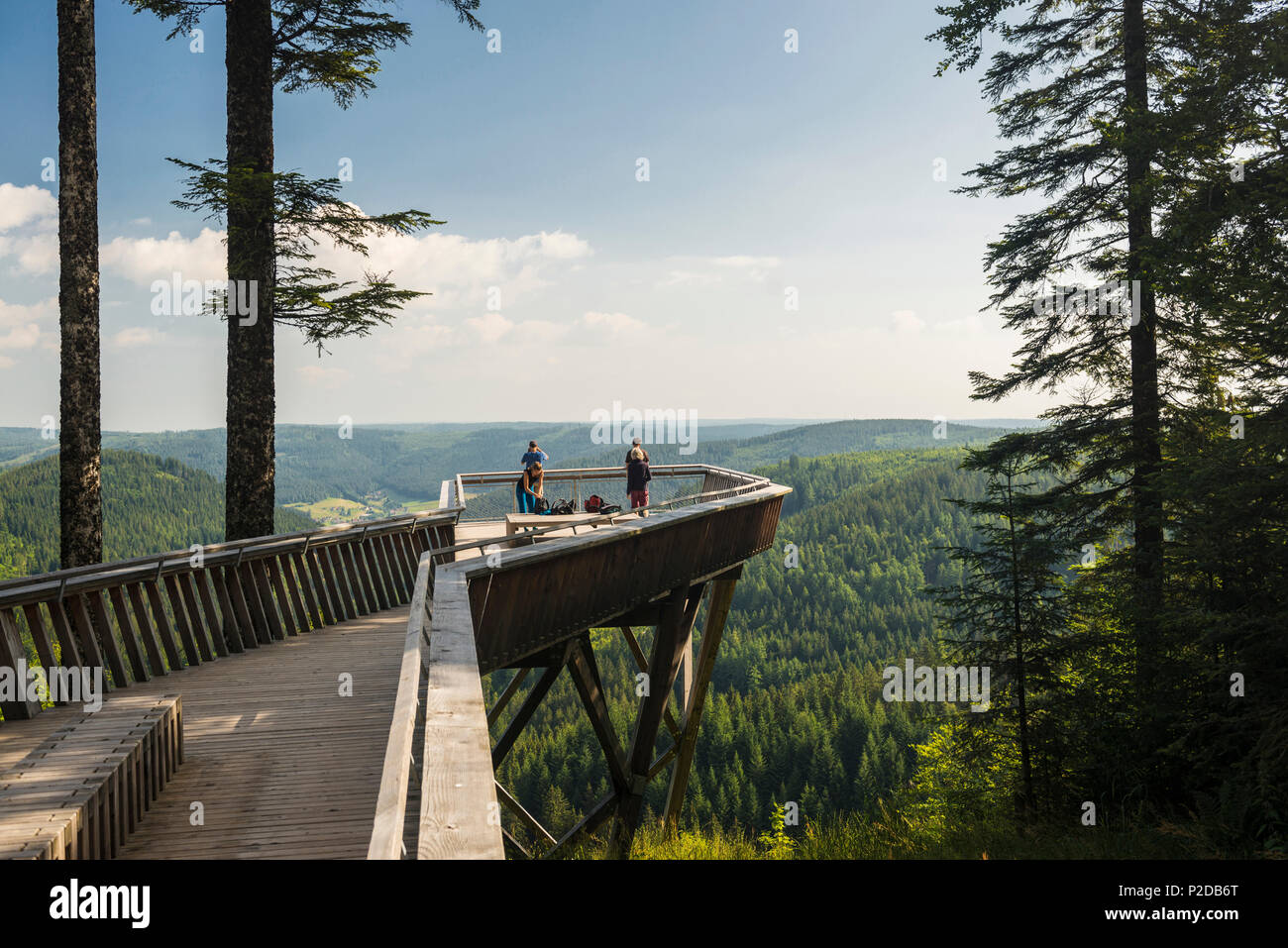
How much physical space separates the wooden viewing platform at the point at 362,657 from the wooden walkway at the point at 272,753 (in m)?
0.02

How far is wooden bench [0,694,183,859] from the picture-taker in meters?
3.98

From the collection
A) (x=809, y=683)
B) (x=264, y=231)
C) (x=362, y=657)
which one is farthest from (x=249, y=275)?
(x=809, y=683)

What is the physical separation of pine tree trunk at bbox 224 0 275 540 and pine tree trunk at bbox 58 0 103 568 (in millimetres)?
1520

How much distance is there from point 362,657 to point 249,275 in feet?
17.9

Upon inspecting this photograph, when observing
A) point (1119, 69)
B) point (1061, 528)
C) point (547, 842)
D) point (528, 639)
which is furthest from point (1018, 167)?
point (547, 842)

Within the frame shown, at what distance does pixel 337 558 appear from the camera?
37.6 feet

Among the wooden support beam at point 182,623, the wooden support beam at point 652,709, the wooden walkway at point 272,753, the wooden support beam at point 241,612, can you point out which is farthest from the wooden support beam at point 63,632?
the wooden support beam at point 652,709

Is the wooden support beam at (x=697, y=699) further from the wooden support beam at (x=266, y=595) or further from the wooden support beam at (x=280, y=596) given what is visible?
the wooden support beam at (x=266, y=595)

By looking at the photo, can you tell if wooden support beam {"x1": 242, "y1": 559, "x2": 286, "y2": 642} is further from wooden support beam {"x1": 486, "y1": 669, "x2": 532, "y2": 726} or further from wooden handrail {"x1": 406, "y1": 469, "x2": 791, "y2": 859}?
wooden support beam {"x1": 486, "y1": 669, "x2": 532, "y2": 726}

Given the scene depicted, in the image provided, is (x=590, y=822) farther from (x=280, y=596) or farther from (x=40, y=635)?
(x=40, y=635)

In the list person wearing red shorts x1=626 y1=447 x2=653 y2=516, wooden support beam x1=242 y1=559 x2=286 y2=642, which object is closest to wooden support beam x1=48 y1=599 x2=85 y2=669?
wooden support beam x1=242 y1=559 x2=286 y2=642

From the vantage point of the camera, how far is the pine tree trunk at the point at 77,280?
992 centimetres

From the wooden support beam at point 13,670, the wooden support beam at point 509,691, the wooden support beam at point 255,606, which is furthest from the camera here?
the wooden support beam at point 509,691
